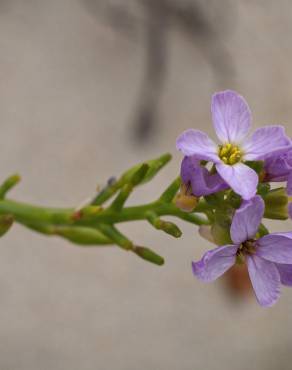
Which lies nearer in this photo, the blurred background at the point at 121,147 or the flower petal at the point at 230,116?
the flower petal at the point at 230,116

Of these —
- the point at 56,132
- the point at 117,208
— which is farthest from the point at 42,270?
the point at 117,208

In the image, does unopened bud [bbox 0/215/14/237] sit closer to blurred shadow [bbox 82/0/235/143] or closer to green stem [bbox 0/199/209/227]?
green stem [bbox 0/199/209/227]

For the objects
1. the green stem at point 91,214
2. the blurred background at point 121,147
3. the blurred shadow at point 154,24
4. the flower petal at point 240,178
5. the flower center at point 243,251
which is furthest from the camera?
the blurred shadow at point 154,24

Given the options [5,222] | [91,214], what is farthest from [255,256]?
[5,222]

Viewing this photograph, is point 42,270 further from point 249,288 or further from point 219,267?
point 219,267

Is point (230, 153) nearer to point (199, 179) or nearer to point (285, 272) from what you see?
point (199, 179)

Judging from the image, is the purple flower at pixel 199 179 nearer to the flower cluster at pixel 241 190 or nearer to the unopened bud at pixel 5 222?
the flower cluster at pixel 241 190

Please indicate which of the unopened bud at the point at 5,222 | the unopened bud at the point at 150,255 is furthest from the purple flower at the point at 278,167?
the unopened bud at the point at 5,222
